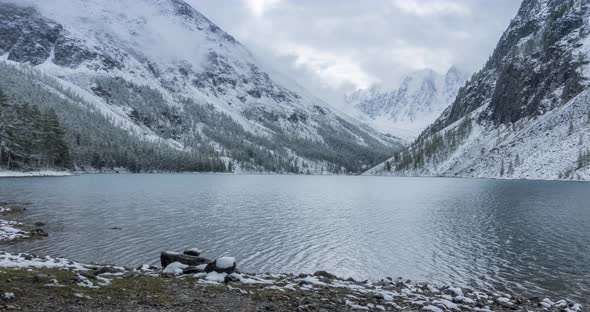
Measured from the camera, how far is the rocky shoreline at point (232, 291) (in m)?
19.0

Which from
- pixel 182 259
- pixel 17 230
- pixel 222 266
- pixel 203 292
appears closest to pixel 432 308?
pixel 203 292

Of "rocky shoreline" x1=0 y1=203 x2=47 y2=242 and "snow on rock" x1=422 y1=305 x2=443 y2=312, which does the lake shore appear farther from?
→ "rocky shoreline" x1=0 y1=203 x2=47 y2=242

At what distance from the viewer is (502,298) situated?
2581 centimetres

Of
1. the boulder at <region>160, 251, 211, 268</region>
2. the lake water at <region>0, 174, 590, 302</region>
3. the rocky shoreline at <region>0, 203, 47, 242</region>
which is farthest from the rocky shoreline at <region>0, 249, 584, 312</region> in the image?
the rocky shoreline at <region>0, 203, 47, 242</region>

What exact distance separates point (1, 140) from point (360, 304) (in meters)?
136

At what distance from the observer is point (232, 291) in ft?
71.6

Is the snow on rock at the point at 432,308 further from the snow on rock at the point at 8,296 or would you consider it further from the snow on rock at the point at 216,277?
the snow on rock at the point at 8,296

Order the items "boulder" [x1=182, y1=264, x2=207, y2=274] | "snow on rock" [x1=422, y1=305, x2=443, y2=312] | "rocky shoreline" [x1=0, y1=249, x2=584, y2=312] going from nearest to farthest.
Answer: "rocky shoreline" [x1=0, y1=249, x2=584, y2=312] < "snow on rock" [x1=422, y1=305, x2=443, y2=312] < "boulder" [x1=182, y1=264, x2=207, y2=274]

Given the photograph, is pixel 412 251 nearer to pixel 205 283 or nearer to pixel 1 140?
Result: pixel 205 283

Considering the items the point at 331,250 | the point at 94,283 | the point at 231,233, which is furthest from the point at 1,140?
the point at 94,283

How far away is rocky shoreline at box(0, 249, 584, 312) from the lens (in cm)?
1905

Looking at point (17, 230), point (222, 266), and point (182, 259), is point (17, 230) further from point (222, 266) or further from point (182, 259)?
point (222, 266)

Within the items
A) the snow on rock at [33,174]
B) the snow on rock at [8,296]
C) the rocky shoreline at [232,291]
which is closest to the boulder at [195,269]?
the rocky shoreline at [232,291]

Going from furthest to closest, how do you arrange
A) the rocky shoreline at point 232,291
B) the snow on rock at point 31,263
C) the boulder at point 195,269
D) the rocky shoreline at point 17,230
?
1. the rocky shoreline at point 17,230
2. the boulder at point 195,269
3. the snow on rock at point 31,263
4. the rocky shoreline at point 232,291
